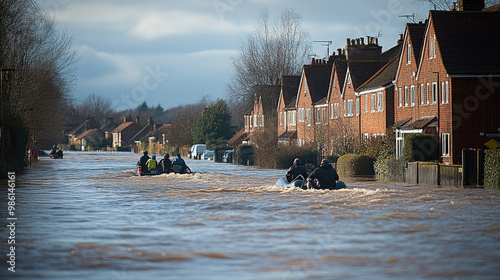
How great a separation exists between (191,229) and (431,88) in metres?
24.5

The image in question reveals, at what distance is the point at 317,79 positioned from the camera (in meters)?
64.3

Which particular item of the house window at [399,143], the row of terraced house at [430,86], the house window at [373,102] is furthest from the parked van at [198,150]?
the house window at [399,143]

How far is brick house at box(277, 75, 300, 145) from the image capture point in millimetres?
69125

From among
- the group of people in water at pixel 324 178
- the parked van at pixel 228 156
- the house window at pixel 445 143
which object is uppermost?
the house window at pixel 445 143

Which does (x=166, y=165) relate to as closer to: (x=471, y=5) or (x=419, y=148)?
(x=419, y=148)

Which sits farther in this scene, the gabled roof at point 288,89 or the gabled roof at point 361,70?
the gabled roof at point 288,89

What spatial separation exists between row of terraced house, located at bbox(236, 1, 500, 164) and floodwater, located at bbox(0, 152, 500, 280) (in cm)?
885

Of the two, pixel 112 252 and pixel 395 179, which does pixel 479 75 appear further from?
pixel 112 252

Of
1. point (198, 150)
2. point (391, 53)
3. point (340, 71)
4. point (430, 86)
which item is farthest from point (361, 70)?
point (198, 150)

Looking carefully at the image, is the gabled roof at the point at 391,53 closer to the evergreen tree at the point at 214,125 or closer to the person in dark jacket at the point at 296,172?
the person in dark jacket at the point at 296,172

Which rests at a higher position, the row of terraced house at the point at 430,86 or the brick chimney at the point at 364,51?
the brick chimney at the point at 364,51

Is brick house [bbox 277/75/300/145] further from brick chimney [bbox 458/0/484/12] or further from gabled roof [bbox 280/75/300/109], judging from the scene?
brick chimney [bbox 458/0/484/12]

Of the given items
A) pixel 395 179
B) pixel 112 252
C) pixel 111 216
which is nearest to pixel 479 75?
pixel 395 179

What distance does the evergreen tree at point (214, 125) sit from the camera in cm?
9312
